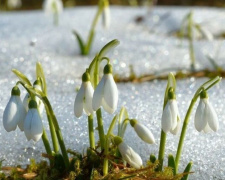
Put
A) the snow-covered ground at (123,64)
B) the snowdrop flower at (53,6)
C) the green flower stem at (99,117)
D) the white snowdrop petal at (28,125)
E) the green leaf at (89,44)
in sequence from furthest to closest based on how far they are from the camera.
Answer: the snowdrop flower at (53,6)
the green leaf at (89,44)
the snow-covered ground at (123,64)
the green flower stem at (99,117)
the white snowdrop petal at (28,125)

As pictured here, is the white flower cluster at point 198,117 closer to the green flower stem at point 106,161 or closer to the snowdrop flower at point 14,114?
the green flower stem at point 106,161

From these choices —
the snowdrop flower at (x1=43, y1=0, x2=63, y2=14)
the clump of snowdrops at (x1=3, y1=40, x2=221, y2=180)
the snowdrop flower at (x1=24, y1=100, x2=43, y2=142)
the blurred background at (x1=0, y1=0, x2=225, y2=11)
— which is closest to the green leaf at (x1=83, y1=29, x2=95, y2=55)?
the snowdrop flower at (x1=43, y1=0, x2=63, y2=14)

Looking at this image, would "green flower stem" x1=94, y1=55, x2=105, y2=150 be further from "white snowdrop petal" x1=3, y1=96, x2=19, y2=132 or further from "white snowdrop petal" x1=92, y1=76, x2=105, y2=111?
"white snowdrop petal" x1=3, y1=96, x2=19, y2=132

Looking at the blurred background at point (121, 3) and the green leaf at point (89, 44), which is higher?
the green leaf at point (89, 44)

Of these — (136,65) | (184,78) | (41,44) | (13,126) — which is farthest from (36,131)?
(41,44)

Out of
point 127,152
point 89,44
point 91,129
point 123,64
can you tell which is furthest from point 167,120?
A: point 89,44

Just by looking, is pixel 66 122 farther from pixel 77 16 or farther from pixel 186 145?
pixel 77 16

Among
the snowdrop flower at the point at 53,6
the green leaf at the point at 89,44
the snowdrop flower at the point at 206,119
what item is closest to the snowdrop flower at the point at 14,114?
the snowdrop flower at the point at 206,119
